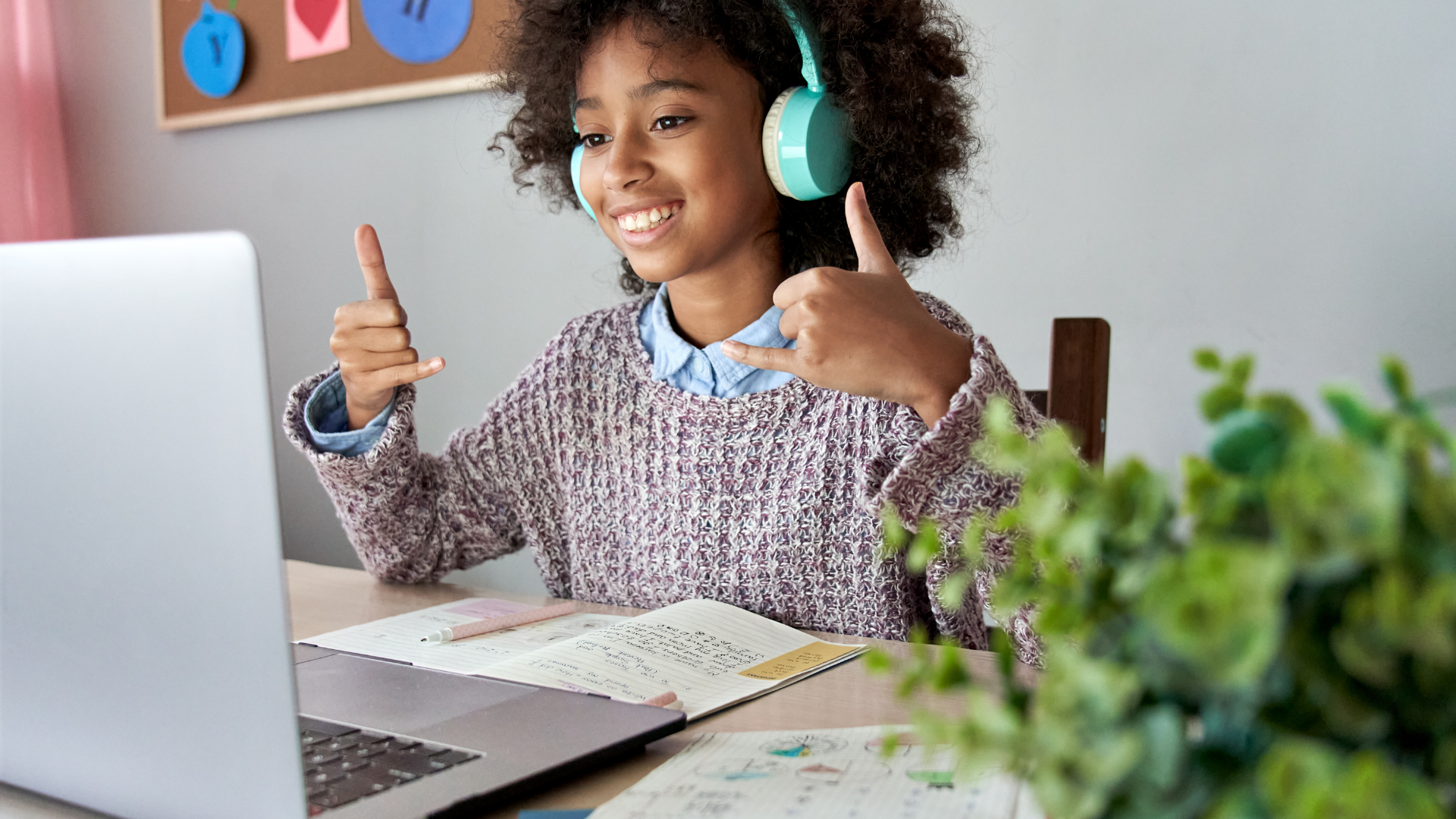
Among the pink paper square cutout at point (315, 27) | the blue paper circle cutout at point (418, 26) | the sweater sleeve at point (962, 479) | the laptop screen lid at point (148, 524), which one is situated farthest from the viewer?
the pink paper square cutout at point (315, 27)

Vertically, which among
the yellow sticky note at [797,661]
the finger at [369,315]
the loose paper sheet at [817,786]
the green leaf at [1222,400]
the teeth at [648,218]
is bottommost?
the yellow sticky note at [797,661]

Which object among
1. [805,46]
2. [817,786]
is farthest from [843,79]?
[817,786]

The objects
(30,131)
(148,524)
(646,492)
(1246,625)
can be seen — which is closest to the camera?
(1246,625)

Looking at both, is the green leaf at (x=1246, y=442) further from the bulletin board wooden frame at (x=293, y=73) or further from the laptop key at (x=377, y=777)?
the bulletin board wooden frame at (x=293, y=73)

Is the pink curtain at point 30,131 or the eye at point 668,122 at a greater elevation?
the pink curtain at point 30,131

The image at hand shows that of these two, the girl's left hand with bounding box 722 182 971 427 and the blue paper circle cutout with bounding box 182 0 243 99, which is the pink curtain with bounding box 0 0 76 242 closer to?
the blue paper circle cutout with bounding box 182 0 243 99

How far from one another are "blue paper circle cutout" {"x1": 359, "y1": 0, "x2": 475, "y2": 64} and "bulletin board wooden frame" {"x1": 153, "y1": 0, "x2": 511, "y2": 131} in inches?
0.5

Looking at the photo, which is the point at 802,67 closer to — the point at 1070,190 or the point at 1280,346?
the point at 1070,190

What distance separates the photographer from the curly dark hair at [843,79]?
100 centimetres

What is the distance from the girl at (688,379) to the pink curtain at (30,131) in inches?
69.2

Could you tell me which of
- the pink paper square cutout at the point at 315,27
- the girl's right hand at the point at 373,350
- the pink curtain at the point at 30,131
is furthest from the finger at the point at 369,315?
the pink curtain at the point at 30,131

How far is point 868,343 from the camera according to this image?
0.73 meters

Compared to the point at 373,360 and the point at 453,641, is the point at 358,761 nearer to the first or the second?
the point at 453,641

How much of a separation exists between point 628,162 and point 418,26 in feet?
3.84
